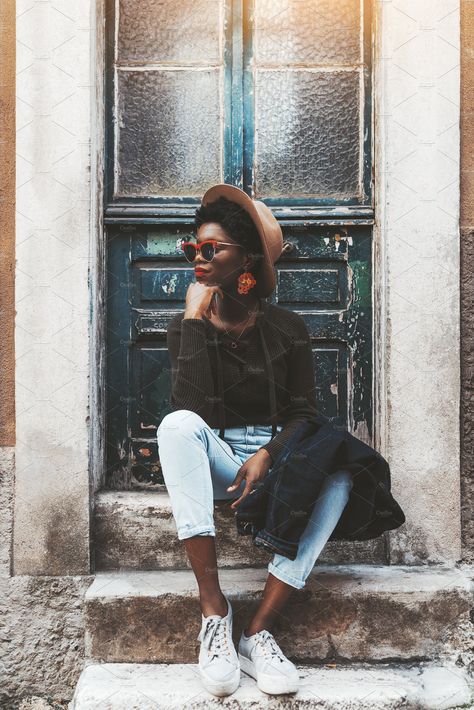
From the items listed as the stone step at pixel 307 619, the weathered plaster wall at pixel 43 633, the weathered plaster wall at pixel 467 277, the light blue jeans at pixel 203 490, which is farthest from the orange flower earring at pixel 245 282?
the weathered plaster wall at pixel 43 633

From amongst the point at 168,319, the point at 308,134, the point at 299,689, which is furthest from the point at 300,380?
the point at 308,134

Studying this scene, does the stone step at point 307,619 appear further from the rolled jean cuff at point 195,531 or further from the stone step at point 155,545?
the rolled jean cuff at point 195,531

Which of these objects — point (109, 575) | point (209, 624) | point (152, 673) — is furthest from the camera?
point (109, 575)

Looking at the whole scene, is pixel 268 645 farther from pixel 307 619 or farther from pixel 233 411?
pixel 233 411

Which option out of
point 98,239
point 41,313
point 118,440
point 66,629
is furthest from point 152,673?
point 98,239

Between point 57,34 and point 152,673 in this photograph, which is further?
point 57,34

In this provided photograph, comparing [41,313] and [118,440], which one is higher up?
[41,313]

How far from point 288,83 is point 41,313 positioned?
155 cm

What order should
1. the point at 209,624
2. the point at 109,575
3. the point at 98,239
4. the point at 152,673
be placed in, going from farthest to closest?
1. the point at 98,239
2. the point at 109,575
3. the point at 152,673
4. the point at 209,624

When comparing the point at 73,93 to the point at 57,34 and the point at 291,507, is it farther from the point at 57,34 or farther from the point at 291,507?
the point at 291,507

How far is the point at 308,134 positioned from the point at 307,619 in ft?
6.97

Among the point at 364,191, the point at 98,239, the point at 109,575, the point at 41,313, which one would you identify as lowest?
the point at 109,575

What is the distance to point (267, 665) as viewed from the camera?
2287 millimetres

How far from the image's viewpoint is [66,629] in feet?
9.57
